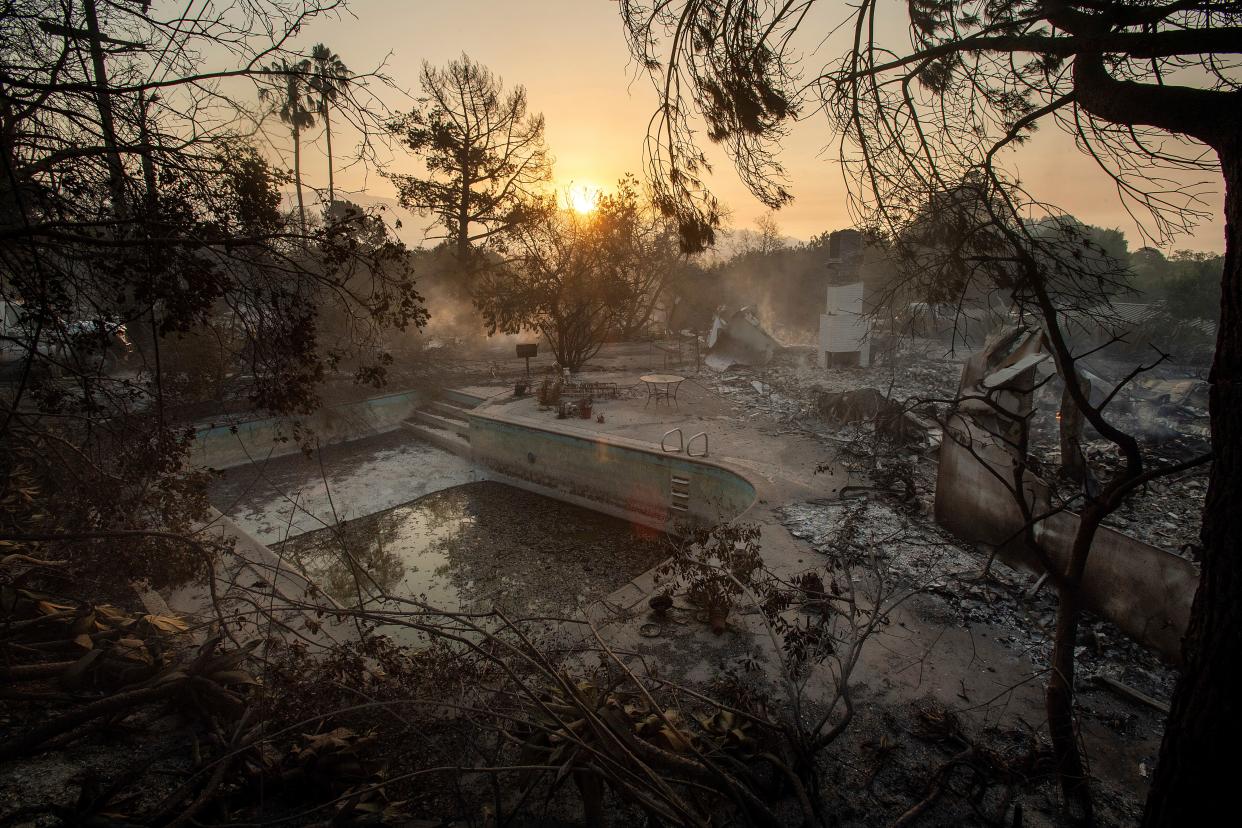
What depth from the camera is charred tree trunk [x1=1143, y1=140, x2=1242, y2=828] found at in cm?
175

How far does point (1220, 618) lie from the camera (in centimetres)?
179

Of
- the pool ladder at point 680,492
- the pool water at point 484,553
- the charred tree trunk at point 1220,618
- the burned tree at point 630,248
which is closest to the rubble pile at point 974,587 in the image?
the charred tree trunk at point 1220,618

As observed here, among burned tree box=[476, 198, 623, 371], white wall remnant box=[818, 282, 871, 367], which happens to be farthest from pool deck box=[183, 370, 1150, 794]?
white wall remnant box=[818, 282, 871, 367]

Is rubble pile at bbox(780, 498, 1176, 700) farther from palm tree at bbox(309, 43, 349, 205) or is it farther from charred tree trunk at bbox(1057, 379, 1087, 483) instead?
palm tree at bbox(309, 43, 349, 205)

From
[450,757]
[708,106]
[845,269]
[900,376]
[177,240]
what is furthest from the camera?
[845,269]

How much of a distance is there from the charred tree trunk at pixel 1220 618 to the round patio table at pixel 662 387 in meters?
12.3

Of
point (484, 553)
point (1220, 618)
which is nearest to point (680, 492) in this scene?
point (484, 553)

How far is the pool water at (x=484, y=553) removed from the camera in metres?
8.41

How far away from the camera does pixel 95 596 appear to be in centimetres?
577

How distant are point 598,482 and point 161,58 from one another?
979cm

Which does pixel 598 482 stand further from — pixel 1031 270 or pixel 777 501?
pixel 1031 270

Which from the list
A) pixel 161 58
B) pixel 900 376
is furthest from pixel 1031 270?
pixel 900 376

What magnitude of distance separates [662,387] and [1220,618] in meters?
14.7

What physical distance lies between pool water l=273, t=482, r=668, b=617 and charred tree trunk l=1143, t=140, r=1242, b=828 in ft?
20.5
